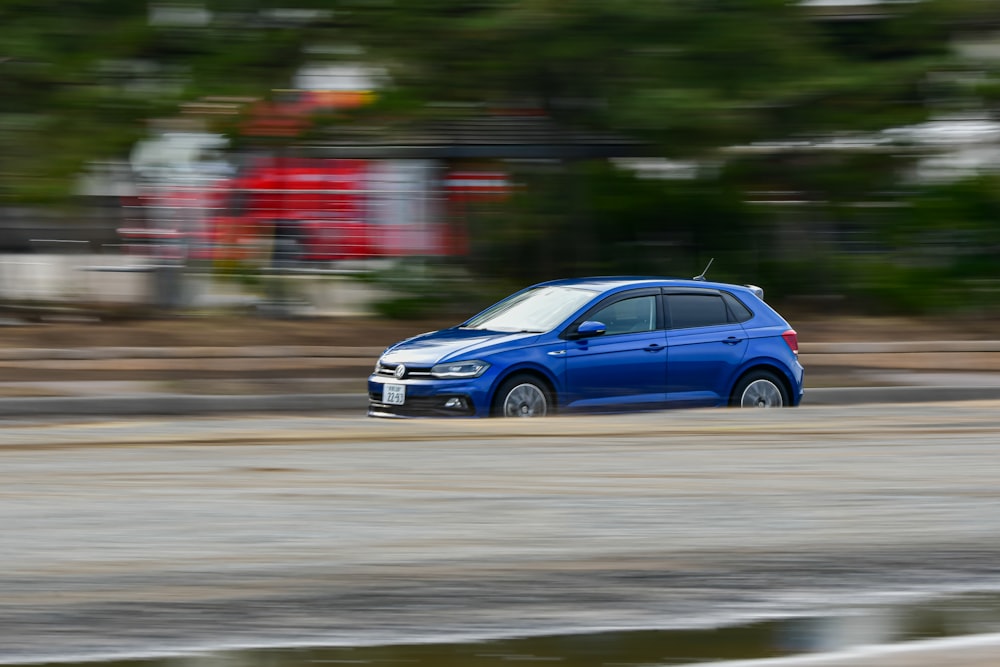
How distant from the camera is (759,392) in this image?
11.2m

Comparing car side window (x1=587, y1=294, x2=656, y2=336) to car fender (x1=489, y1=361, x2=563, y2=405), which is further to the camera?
car side window (x1=587, y1=294, x2=656, y2=336)

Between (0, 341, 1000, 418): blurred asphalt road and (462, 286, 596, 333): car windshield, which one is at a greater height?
(462, 286, 596, 333): car windshield

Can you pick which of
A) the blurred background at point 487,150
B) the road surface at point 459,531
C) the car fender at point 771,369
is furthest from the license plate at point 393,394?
the blurred background at point 487,150

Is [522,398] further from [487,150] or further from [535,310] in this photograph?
[487,150]

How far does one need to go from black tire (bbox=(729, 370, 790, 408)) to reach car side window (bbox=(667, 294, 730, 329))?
19.9 inches

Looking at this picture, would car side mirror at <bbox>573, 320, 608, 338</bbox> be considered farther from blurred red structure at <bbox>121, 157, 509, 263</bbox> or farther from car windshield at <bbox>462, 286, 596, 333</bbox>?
blurred red structure at <bbox>121, 157, 509, 263</bbox>

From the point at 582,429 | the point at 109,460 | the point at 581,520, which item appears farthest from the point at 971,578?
the point at 109,460

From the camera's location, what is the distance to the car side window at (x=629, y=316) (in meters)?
11.0

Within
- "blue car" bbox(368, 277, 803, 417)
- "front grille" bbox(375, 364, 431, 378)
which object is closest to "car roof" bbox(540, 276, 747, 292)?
"blue car" bbox(368, 277, 803, 417)

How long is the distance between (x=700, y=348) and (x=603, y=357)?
2.68 feet

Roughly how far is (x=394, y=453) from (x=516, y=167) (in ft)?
34.5

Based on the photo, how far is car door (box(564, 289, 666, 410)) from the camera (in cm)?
1071

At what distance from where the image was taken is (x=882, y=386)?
46.4 ft

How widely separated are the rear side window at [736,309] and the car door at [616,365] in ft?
2.33
